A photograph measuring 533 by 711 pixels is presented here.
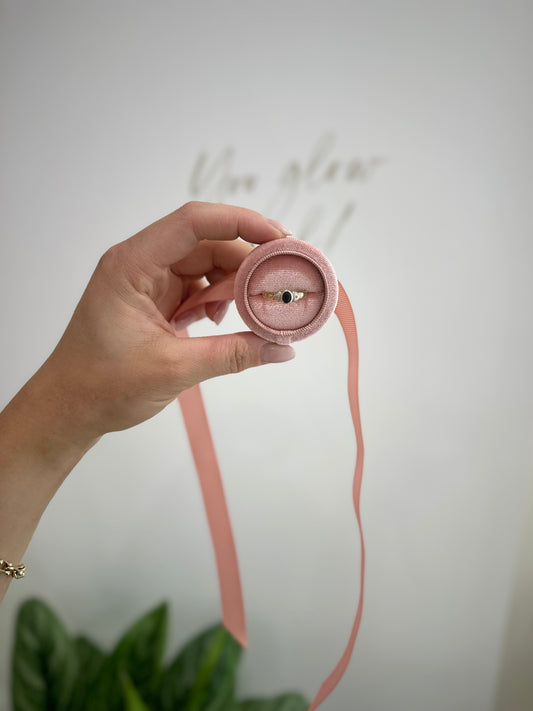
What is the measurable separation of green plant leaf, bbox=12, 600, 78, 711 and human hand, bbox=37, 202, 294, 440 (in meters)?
1.14

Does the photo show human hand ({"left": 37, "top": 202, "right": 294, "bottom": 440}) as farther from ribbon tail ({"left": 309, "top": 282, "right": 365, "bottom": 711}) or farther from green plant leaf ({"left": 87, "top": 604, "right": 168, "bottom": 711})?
green plant leaf ({"left": 87, "top": 604, "right": 168, "bottom": 711})

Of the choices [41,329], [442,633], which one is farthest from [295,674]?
[41,329]

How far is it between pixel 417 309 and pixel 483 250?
0.66 ft

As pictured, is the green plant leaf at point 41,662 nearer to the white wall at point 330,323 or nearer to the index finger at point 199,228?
the white wall at point 330,323

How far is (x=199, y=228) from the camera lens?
2.30 ft

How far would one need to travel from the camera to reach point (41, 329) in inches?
59.6

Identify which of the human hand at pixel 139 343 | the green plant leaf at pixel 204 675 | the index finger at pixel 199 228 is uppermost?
the index finger at pixel 199 228

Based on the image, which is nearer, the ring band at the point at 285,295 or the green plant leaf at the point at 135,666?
the ring band at the point at 285,295

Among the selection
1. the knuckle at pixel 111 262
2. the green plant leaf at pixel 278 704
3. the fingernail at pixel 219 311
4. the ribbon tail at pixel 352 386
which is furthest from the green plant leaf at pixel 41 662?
the knuckle at pixel 111 262

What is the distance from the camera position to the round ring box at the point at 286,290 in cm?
65

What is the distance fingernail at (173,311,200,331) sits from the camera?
89cm

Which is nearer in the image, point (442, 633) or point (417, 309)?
point (417, 309)

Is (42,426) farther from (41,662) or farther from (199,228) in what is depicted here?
(41,662)

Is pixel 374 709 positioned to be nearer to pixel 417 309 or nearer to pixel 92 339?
pixel 417 309
